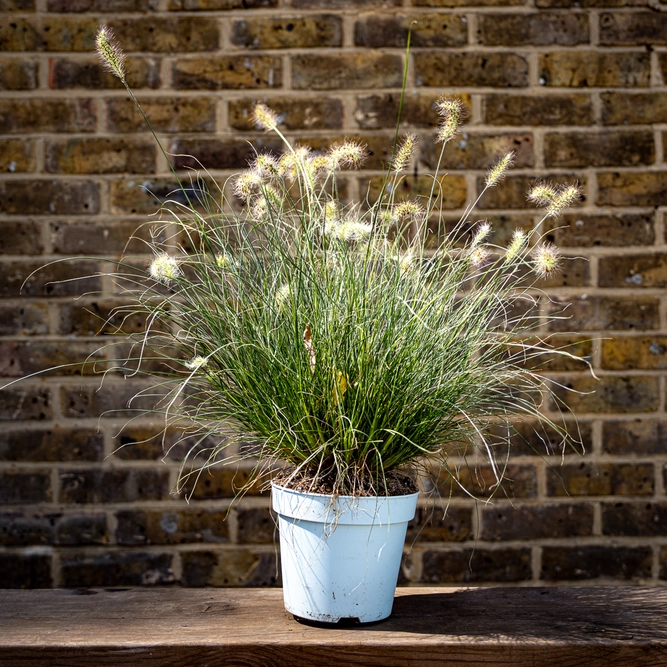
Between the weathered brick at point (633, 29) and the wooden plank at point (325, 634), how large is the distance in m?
1.25

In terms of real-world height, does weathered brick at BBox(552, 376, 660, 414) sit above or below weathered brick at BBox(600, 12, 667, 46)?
below

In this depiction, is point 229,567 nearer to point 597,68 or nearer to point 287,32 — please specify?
point 287,32

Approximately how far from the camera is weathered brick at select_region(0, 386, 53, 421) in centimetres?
171

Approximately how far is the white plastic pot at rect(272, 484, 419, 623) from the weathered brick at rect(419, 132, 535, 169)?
967 millimetres

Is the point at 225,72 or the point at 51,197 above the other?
the point at 225,72

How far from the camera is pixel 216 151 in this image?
1.74m

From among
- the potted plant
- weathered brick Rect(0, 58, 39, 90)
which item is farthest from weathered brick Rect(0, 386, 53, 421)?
the potted plant

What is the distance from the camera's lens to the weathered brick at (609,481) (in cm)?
172

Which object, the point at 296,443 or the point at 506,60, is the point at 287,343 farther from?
the point at 506,60

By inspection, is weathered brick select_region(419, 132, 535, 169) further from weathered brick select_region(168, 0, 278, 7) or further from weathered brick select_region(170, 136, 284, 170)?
weathered brick select_region(168, 0, 278, 7)

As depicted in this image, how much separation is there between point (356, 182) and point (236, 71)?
0.37 meters

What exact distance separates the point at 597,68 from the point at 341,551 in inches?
51.8

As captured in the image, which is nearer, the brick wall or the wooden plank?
the wooden plank

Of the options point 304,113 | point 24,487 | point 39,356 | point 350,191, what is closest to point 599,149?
point 350,191
